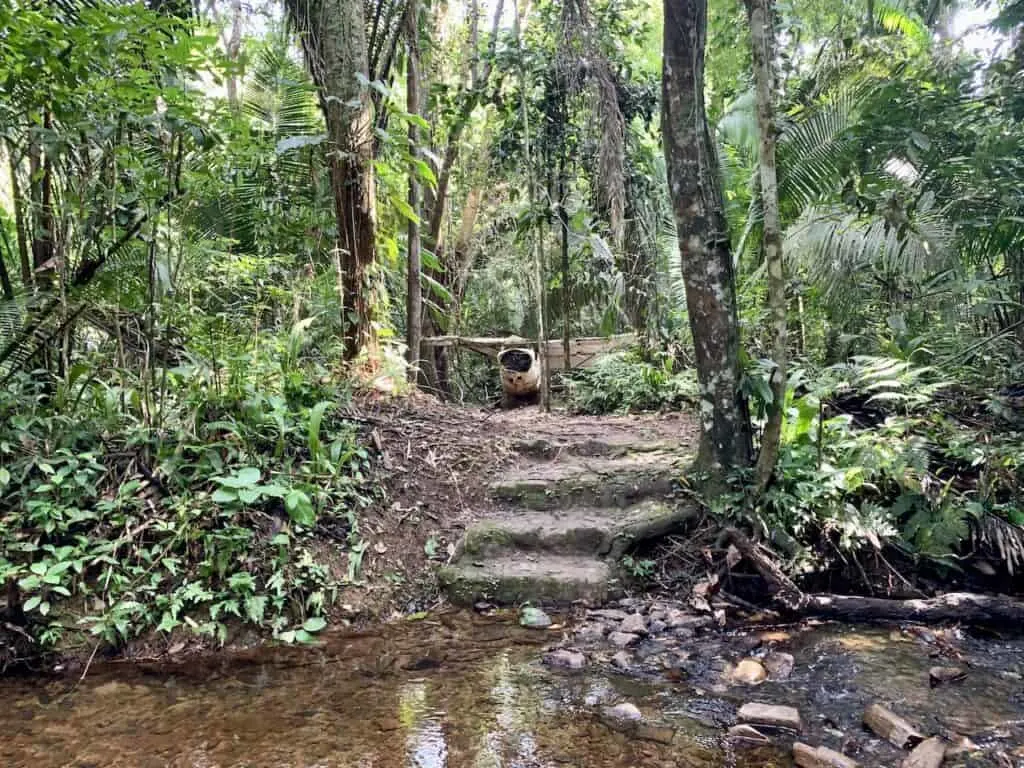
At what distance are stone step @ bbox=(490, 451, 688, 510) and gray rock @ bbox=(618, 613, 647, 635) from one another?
3.96 feet

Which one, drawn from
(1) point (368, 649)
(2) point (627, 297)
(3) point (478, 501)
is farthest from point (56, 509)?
(2) point (627, 297)

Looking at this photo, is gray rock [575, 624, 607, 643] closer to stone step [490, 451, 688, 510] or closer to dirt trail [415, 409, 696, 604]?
dirt trail [415, 409, 696, 604]

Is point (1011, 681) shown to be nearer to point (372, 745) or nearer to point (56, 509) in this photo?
point (372, 745)

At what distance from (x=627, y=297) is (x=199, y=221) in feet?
16.7

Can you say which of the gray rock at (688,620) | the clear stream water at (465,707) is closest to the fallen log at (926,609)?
the clear stream water at (465,707)

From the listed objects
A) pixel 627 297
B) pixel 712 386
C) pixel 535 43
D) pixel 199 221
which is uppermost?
pixel 535 43

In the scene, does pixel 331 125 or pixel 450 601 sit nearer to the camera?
pixel 450 601

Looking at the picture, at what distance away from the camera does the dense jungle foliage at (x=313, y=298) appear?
3434mm

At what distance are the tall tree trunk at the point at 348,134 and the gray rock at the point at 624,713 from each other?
155 inches

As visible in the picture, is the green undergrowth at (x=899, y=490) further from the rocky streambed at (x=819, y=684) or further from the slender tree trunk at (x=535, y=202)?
the slender tree trunk at (x=535, y=202)

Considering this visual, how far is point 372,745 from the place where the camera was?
2.33m

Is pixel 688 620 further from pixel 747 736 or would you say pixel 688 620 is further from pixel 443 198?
pixel 443 198

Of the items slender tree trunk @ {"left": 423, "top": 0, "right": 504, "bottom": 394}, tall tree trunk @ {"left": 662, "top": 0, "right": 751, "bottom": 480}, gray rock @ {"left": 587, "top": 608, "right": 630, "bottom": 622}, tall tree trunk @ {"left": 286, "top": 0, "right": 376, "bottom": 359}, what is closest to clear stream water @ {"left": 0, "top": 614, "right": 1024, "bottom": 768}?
gray rock @ {"left": 587, "top": 608, "right": 630, "bottom": 622}

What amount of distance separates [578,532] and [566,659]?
132cm
